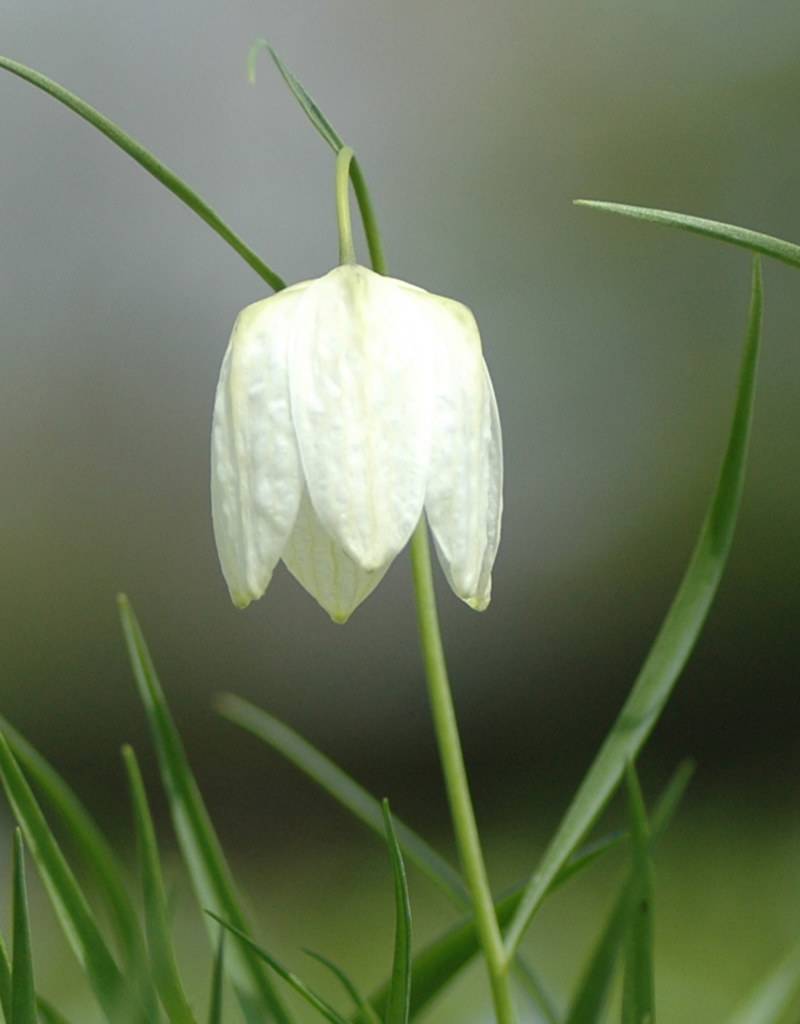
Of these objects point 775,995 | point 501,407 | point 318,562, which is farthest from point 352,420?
point 501,407

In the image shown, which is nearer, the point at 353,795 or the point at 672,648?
the point at 672,648

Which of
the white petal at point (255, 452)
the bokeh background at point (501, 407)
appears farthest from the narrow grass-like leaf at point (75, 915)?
the bokeh background at point (501, 407)

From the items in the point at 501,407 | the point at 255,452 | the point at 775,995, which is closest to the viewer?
the point at 255,452

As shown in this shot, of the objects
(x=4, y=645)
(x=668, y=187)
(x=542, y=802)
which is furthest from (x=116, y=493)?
(x=668, y=187)

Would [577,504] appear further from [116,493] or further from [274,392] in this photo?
[274,392]

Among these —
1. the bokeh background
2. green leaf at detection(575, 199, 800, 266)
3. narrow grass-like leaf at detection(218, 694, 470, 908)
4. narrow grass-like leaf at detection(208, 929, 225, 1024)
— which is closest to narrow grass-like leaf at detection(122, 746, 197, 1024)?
narrow grass-like leaf at detection(208, 929, 225, 1024)

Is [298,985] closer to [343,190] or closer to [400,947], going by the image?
[400,947]
